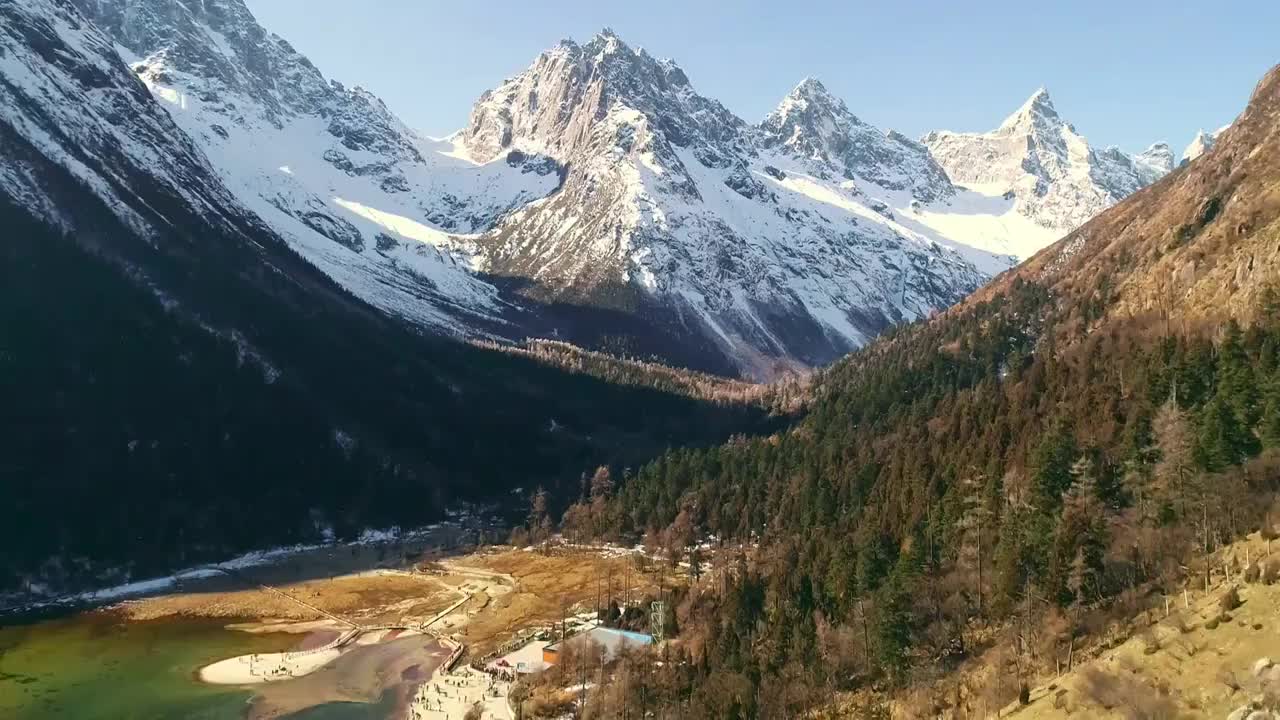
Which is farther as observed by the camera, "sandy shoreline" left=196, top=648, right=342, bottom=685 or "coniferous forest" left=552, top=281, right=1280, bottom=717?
"sandy shoreline" left=196, top=648, right=342, bottom=685

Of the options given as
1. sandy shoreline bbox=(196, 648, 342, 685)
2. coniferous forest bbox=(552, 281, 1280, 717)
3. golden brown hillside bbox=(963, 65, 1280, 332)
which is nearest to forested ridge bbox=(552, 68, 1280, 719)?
coniferous forest bbox=(552, 281, 1280, 717)

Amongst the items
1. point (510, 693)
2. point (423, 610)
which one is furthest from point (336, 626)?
point (510, 693)

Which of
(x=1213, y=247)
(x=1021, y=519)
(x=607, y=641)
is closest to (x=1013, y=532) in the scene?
(x=1021, y=519)

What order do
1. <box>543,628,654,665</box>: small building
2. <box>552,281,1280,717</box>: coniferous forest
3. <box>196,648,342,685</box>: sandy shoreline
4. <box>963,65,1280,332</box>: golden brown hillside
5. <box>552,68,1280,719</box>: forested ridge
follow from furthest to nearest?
<box>963,65,1280,332</box>: golden brown hillside, <box>196,648,342,685</box>: sandy shoreline, <box>543,628,654,665</box>: small building, <box>552,281,1280,717</box>: coniferous forest, <box>552,68,1280,719</box>: forested ridge

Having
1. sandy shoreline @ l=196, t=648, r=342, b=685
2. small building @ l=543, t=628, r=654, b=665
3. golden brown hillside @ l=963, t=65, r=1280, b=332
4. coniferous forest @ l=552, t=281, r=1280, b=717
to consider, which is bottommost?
sandy shoreline @ l=196, t=648, r=342, b=685

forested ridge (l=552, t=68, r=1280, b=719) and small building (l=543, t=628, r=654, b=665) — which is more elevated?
forested ridge (l=552, t=68, r=1280, b=719)

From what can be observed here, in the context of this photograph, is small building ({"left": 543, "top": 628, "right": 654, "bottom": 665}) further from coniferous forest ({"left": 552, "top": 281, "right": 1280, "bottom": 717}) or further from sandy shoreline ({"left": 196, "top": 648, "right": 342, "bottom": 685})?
sandy shoreline ({"left": 196, "top": 648, "right": 342, "bottom": 685})

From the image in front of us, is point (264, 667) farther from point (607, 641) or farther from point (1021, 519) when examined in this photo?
point (1021, 519)

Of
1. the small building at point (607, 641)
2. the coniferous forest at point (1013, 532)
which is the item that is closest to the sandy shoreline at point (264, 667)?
the small building at point (607, 641)
